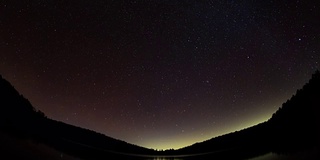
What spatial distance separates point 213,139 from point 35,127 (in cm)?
1102

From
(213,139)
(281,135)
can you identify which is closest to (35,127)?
(281,135)

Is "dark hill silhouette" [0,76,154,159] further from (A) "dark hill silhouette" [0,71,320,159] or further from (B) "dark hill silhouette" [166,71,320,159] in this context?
(B) "dark hill silhouette" [166,71,320,159]

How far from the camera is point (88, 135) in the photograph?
1352 centimetres

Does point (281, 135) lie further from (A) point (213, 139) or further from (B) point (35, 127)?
(B) point (35, 127)

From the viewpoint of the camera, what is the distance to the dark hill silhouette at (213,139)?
7.94 meters

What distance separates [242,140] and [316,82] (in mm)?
6400

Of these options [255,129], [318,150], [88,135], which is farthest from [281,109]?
[88,135]

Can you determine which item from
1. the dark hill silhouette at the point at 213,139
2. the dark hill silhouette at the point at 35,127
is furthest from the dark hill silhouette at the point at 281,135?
the dark hill silhouette at the point at 35,127

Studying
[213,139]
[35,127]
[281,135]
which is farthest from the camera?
[213,139]

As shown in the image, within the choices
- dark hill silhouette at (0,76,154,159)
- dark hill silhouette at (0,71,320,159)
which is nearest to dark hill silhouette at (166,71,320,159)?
dark hill silhouette at (0,71,320,159)

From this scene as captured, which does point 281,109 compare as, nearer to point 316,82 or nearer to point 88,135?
point 316,82

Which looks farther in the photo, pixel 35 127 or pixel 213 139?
pixel 213 139

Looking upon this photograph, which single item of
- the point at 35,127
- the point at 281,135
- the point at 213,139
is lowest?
the point at 35,127

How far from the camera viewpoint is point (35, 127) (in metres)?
8.54
